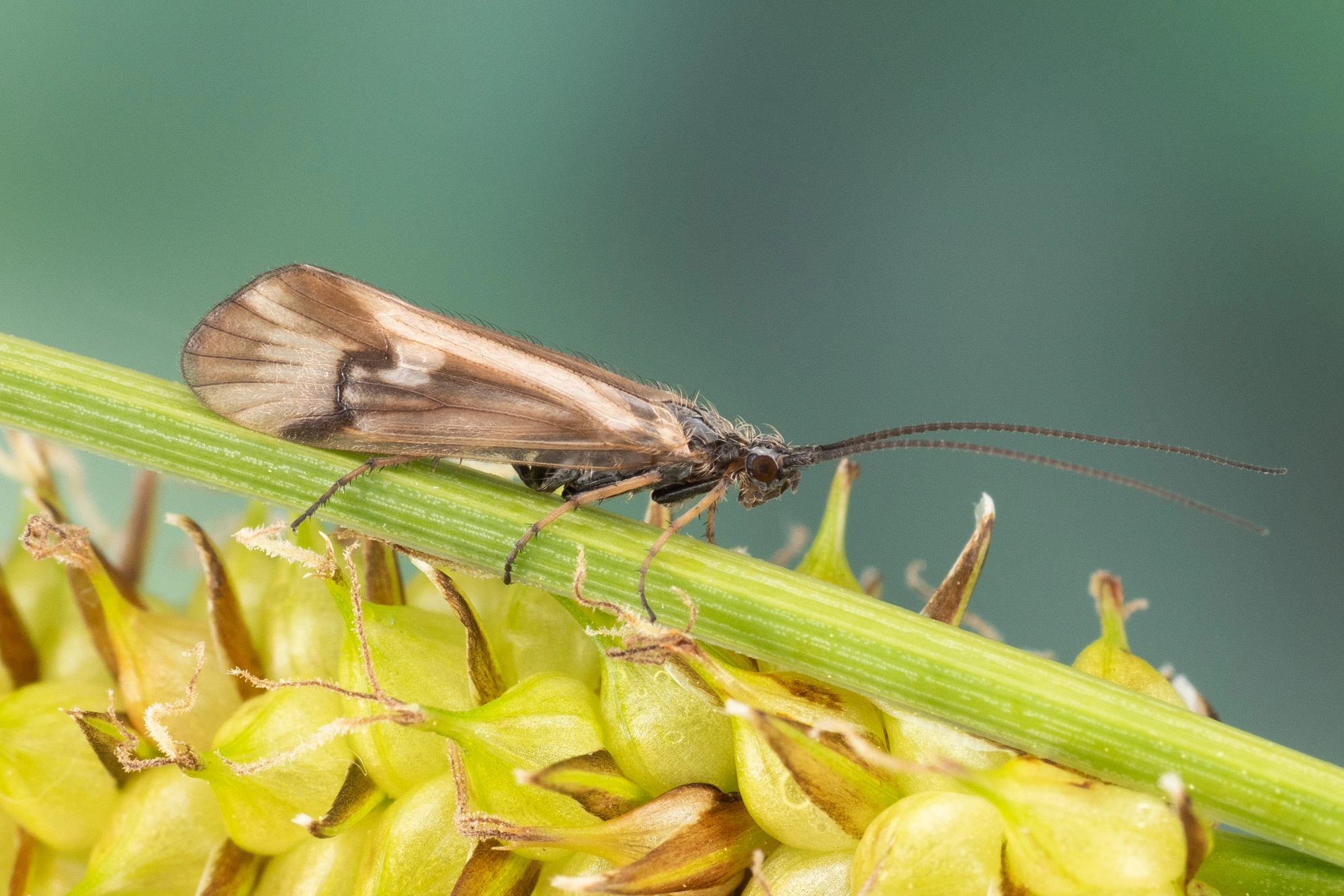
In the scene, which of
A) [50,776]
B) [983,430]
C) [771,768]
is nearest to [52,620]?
[50,776]

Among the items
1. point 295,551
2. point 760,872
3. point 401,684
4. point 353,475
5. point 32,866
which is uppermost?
point 353,475

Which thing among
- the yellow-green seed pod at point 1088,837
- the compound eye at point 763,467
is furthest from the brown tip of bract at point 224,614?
the yellow-green seed pod at point 1088,837

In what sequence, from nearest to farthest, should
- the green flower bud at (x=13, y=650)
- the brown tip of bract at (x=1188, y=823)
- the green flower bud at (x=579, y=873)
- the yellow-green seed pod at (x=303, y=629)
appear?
the brown tip of bract at (x=1188, y=823) → the green flower bud at (x=579, y=873) → the yellow-green seed pod at (x=303, y=629) → the green flower bud at (x=13, y=650)

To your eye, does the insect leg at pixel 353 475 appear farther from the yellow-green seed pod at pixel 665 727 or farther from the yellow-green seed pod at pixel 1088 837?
the yellow-green seed pod at pixel 1088 837

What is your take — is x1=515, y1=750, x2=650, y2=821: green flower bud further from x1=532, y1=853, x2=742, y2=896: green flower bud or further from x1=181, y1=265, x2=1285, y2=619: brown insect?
x1=181, y1=265, x2=1285, y2=619: brown insect

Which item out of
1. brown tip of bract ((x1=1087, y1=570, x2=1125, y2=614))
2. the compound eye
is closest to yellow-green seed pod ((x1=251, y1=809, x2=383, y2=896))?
the compound eye

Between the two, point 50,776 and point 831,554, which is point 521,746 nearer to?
point 831,554
